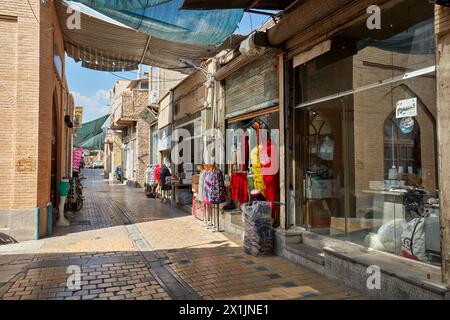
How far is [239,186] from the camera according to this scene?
8.48 metres

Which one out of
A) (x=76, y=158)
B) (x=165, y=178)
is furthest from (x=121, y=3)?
(x=76, y=158)

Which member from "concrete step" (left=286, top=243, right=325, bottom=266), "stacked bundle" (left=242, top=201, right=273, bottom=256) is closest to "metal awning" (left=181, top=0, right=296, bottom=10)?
"stacked bundle" (left=242, top=201, right=273, bottom=256)

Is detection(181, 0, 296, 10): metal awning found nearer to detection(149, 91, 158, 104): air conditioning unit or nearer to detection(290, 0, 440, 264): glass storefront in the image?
detection(290, 0, 440, 264): glass storefront

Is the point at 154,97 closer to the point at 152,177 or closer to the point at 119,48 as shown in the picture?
Answer: the point at 152,177

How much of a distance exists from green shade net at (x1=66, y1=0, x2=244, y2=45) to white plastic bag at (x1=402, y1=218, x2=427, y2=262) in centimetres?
533

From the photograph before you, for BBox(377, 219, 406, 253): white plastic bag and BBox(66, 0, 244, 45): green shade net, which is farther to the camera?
BBox(66, 0, 244, 45): green shade net

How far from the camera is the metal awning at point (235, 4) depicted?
19.0 ft

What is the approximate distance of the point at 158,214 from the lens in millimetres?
11805

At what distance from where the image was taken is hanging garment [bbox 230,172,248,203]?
8367 mm

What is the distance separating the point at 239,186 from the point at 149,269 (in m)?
3.34

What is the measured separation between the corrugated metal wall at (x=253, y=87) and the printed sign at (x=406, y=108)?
254 cm

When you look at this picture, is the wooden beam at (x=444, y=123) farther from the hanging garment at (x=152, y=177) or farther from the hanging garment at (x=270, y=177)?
the hanging garment at (x=152, y=177)

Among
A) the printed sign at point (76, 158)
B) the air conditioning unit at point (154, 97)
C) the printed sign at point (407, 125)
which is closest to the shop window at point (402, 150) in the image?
the printed sign at point (407, 125)
